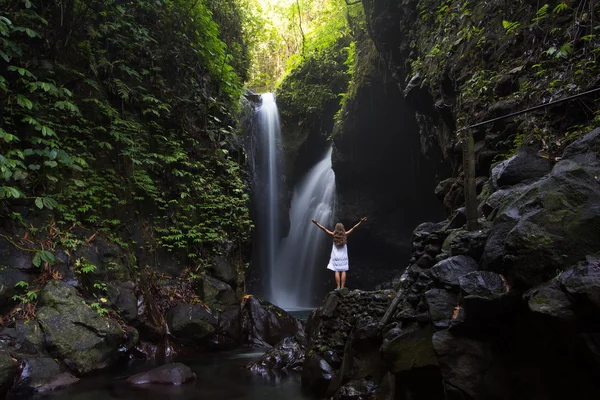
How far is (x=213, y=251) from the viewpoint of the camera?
10312 millimetres

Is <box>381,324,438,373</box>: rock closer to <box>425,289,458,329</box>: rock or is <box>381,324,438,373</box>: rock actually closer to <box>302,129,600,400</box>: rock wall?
<box>302,129,600,400</box>: rock wall

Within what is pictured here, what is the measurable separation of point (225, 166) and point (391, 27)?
624 cm

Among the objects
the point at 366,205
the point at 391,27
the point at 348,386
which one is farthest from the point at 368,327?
the point at 366,205

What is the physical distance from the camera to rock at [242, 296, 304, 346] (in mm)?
9492

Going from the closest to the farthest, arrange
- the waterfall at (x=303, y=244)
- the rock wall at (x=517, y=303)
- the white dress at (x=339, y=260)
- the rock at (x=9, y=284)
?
1. the rock wall at (x=517, y=303)
2. the rock at (x=9, y=284)
3. the white dress at (x=339, y=260)
4. the waterfall at (x=303, y=244)

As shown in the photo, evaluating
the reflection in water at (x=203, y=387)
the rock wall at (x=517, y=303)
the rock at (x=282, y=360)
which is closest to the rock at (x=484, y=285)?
Answer: the rock wall at (x=517, y=303)

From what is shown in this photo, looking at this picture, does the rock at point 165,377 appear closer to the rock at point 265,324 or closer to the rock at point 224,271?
the rock at point 265,324

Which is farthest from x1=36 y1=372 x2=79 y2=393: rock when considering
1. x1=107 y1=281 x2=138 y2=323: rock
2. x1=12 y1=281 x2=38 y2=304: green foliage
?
x1=107 y1=281 x2=138 y2=323: rock

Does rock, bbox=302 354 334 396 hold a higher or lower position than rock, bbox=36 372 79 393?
higher

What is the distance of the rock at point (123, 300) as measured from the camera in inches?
295

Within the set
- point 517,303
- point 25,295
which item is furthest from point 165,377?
point 517,303

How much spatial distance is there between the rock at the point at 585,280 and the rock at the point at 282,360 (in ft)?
18.6

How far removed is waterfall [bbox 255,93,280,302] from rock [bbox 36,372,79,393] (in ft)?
35.7

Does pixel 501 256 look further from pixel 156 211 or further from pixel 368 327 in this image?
pixel 156 211
